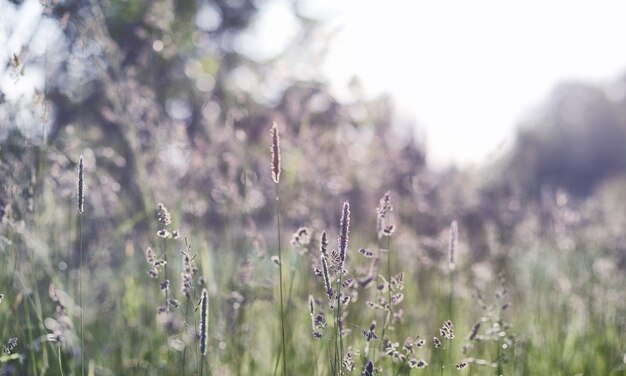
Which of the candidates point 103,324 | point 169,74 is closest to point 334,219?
point 103,324

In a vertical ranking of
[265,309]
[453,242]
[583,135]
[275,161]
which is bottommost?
[265,309]

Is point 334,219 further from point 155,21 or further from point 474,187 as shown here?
point 474,187

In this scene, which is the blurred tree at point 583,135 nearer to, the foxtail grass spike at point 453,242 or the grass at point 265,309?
the grass at point 265,309

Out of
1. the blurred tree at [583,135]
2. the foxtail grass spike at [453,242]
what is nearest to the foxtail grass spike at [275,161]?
the foxtail grass spike at [453,242]

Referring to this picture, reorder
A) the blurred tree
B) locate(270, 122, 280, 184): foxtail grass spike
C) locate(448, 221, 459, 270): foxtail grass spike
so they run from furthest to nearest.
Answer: the blurred tree → locate(448, 221, 459, 270): foxtail grass spike → locate(270, 122, 280, 184): foxtail grass spike

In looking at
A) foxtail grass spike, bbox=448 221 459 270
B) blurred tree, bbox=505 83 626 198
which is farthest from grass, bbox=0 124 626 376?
blurred tree, bbox=505 83 626 198

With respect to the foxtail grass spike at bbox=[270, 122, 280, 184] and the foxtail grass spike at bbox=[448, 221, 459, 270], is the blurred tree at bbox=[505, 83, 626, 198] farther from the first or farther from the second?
the foxtail grass spike at bbox=[270, 122, 280, 184]

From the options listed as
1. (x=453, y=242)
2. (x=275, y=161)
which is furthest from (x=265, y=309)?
(x=275, y=161)

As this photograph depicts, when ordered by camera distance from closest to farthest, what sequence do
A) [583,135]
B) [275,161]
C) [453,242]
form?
[275,161], [453,242], [583,135]

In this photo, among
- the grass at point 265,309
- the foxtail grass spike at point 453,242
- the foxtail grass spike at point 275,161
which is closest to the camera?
the foxtail grass spike at point 275,161

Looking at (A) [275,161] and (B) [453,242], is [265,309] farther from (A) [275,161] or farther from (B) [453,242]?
(A) [275,161]

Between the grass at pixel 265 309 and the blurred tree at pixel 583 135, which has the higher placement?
the blurred tree at pixel 583 135

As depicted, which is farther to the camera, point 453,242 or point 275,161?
point 453,242

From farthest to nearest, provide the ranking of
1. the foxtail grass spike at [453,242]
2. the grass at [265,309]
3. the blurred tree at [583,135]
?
the blurred tree at [583,135] < the grass at [265,309] < the foxtail grass spike at [453,242]
